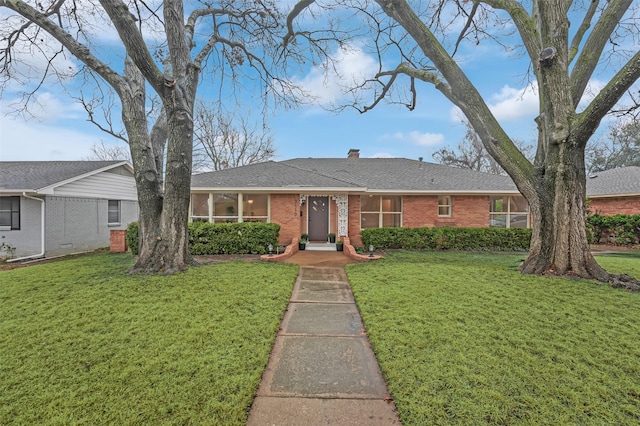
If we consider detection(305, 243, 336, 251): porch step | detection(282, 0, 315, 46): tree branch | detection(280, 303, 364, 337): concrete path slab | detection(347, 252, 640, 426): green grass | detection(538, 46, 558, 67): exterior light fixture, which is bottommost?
detection(280, 303, 364, 337): concrete path slab

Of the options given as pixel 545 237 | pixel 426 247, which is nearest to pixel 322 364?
pixel 545 237

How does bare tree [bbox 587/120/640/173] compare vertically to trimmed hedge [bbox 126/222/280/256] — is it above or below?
above

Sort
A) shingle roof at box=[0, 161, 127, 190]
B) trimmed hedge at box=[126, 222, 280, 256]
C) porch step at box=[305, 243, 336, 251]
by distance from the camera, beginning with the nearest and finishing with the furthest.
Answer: trimmed hedge at box=[126, 222, 280, 256] → shingle roof at box=[0, 161, 127, 190] → porch step at box=[305, 243, 336, 251]

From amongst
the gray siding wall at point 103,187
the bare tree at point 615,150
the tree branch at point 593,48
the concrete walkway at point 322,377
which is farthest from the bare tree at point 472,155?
the concrete walkway at point 322,377

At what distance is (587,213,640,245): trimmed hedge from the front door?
11224 mm

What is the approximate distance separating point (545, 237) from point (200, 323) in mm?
7503

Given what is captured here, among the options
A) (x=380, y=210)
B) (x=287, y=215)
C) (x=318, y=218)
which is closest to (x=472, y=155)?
(x=380, y=210)

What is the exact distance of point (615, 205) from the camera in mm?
14672

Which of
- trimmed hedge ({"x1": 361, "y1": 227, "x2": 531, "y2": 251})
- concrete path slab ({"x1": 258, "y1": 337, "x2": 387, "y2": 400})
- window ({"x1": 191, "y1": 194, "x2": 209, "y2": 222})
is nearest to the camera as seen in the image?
concrete path slab ({"x1": 258, "y1": 337, "x2": 387, "y2": 400})

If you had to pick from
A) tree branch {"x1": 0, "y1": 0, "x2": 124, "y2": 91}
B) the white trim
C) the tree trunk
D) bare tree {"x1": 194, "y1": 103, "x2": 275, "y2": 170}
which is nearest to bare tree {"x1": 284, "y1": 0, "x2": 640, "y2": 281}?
the tree trunk

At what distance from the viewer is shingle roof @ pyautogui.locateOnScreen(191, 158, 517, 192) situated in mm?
11547

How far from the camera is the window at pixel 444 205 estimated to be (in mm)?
12847

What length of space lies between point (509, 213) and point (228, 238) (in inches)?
480

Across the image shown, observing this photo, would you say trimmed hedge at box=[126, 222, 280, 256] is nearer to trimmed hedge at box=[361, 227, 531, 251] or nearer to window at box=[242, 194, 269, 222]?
window at box=[242, 194, 269, 222]
